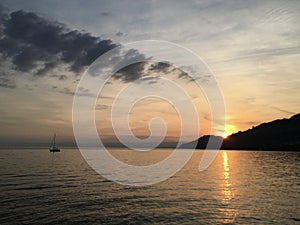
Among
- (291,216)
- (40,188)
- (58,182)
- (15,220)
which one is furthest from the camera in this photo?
(58,182)

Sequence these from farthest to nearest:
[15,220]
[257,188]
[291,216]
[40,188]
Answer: [257,188] < [40,188] < [291,216] < [15,220]

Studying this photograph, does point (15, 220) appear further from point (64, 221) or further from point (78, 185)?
point (78, 185)

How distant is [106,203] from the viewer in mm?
43469

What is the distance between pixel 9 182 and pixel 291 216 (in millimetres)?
57073

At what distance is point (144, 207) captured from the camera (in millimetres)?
41219

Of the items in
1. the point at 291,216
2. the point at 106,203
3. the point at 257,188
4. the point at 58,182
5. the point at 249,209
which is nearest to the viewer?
the point at 291,216

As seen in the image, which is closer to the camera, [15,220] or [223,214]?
[15,220]

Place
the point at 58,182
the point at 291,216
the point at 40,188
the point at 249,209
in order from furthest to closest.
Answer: the point at 58,182
the point at 40,188
the point at 249,209
the point at 291,216

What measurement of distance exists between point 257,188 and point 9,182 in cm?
5547

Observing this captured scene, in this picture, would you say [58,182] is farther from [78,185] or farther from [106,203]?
[106,203]

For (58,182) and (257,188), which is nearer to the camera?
(257,188)

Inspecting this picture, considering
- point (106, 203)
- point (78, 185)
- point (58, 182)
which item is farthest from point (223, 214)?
point (58, 182)

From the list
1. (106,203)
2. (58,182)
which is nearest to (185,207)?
(106,203)

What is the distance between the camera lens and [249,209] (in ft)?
133
